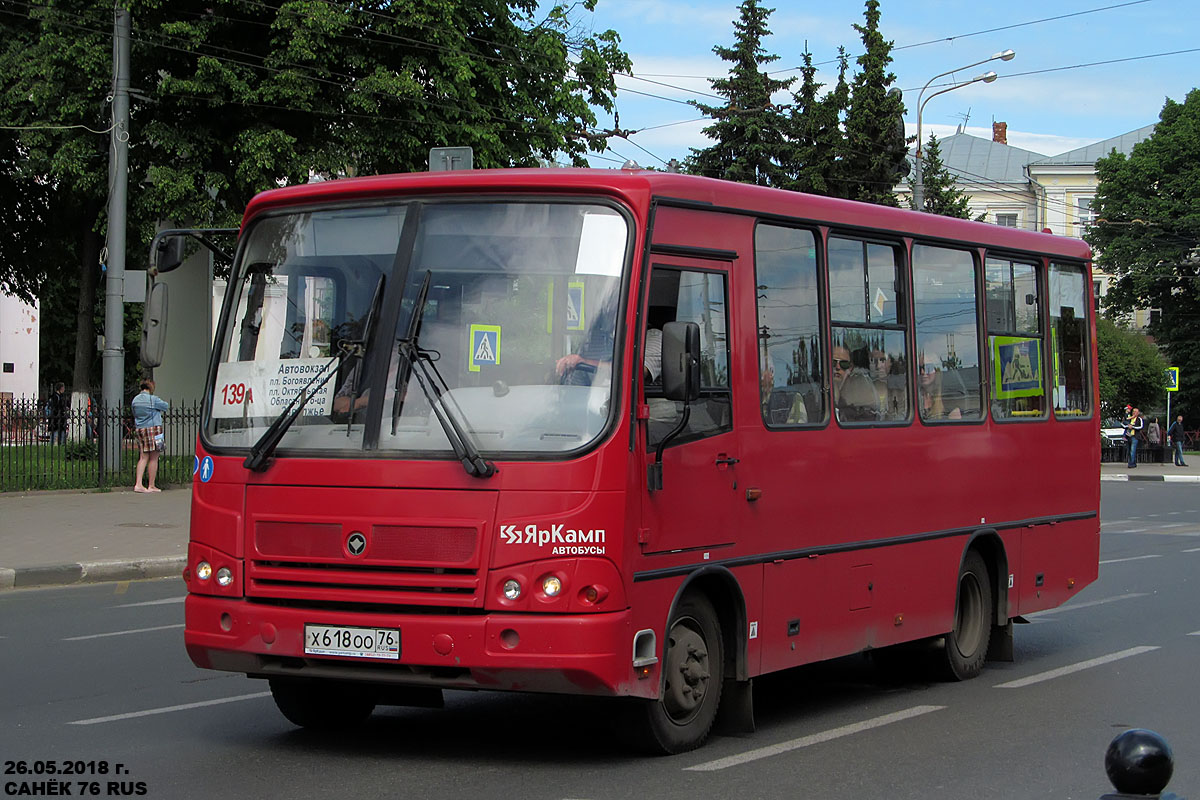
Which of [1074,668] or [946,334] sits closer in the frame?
[946,334]

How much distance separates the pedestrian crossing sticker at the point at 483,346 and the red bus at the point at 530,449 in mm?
13

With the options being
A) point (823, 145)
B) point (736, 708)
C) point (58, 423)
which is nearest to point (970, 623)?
point (736, 708)

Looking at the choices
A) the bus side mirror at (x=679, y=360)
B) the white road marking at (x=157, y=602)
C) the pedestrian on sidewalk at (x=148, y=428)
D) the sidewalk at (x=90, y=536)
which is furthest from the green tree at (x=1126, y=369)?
the bus side mirror at (x=679, y=360)

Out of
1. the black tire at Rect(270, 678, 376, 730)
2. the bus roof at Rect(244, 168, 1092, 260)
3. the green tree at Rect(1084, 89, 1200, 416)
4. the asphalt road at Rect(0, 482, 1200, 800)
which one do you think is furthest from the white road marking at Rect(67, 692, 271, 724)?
the green tree at Rect(1084, 89, 1200, 416)

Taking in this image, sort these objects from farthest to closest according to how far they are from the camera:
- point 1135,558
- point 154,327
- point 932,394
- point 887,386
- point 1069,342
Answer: point 1135,558, point 1069,342, point 932,394, point 887,386, point 154,327

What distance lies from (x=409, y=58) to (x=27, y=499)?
11.6 metres

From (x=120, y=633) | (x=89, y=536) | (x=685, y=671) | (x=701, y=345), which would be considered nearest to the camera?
(x=685, y=671)

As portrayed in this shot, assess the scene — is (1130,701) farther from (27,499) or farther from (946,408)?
(27,499)

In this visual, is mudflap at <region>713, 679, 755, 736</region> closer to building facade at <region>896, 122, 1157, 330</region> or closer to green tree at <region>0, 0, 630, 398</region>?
green tree at <region>0, 0, 630, 398</region>

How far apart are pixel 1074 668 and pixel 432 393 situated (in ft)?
19.9

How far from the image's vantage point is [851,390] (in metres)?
9.44

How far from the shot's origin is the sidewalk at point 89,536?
52.3 feet

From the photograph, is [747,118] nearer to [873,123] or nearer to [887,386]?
[873,123]

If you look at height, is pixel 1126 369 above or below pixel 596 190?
above
